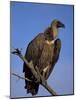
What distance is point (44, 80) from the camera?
2.46 meters

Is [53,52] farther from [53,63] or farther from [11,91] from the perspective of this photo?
[11,91]

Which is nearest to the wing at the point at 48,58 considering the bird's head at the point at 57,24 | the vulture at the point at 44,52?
the vulture at the point at 44,52

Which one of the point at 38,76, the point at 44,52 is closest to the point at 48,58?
the point at 44,52

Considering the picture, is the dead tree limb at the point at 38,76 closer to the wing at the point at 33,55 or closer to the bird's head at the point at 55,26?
the wing at the point at 33,55

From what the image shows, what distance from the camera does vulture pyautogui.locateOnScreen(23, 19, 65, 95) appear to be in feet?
7.97

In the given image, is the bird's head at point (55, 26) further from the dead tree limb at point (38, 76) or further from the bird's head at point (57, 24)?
the dead tree limb at point (38, 76)

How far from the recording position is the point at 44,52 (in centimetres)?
248

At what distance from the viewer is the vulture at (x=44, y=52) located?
2428 mm

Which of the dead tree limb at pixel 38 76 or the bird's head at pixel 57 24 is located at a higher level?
the bird's head at pixel 57 24

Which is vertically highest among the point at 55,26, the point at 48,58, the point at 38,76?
the point at 55,26

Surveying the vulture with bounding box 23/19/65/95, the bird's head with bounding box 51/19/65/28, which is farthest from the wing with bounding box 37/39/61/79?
the bird's head with bounding box 51/19/65/28

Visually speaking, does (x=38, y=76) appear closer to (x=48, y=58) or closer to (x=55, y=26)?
(x=48, y=58)

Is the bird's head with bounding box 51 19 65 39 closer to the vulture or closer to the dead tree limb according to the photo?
the vulture

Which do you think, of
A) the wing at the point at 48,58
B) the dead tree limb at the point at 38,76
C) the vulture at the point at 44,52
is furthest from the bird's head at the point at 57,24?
the dead tree limb at the point at 38,76
